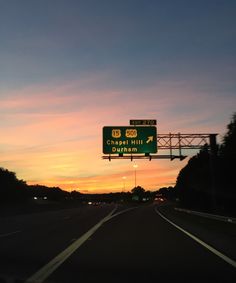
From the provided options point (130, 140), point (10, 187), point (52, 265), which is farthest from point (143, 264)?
point (10, 187)

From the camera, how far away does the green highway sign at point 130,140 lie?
49375 mm

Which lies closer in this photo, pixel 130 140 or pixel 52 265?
pixel 52 265

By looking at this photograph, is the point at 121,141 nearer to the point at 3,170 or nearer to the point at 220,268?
the point at 220,268

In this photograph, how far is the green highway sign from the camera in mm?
49375

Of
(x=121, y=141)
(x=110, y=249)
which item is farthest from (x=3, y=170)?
(x=110, y=249)

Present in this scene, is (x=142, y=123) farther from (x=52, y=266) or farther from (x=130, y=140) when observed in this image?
(x=52, y=266)

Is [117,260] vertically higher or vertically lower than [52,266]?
higher

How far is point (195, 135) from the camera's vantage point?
49.8 m

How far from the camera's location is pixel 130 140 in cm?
4950

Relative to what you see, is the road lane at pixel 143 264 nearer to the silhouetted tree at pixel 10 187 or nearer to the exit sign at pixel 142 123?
the exit sign at pixel 142 123

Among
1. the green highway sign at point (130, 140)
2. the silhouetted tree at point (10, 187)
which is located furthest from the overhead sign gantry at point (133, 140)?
the silhouetted tree at point (10, 187)

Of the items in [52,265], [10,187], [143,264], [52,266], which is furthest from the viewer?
[10,187]

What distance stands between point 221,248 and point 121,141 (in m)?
30.5

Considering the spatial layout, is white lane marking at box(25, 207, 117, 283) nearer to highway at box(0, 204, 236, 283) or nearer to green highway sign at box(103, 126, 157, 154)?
highway at box(0, 204, 236, 283)
